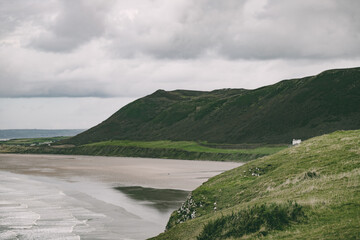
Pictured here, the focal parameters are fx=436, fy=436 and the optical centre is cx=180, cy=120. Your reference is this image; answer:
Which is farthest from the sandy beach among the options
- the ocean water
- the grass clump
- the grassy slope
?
the grass clump

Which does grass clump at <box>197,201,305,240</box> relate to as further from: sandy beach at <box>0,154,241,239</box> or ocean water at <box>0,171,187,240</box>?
sandy beach at <box>0,154,241,239</box>

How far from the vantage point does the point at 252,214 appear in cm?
2234

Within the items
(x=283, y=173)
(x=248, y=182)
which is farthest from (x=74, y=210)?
(x=283, y=173)

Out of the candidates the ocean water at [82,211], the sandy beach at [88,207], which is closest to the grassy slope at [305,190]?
the ocean water at [82,211]

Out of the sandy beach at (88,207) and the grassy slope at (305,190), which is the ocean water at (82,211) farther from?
the grassy slope at (305,190)

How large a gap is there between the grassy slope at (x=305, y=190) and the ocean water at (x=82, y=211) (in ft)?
19.1

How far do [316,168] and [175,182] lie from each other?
43061 mm

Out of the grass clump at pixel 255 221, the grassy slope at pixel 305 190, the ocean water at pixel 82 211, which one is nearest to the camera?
the grassy slope at pixel 305 190

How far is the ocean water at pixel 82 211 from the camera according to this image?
111 ft

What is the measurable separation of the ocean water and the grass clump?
11.0 metres

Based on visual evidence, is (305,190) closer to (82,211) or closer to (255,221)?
(255,221)

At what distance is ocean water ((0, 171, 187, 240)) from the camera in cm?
3381

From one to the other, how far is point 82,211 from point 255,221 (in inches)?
1058

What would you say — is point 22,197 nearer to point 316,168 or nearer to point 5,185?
point 5,185
